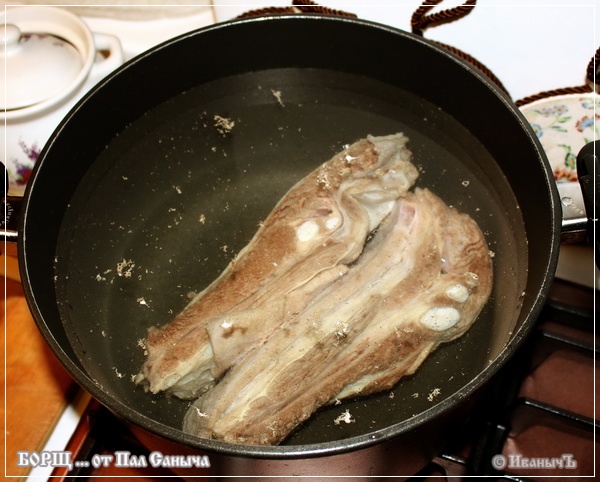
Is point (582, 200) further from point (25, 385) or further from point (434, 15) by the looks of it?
point (25, 385)

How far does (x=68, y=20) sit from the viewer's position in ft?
3.34

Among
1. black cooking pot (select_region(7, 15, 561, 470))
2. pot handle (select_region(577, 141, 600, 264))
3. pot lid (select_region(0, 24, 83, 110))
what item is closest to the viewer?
pot handle (select_region(577, 141, 600, 264))

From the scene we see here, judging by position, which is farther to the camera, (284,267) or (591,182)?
(284,267)

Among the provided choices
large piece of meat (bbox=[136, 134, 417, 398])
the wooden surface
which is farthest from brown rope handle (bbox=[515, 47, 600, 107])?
the wooden surface

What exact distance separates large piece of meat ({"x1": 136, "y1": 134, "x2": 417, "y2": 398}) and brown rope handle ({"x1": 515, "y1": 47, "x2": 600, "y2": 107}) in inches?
9.9

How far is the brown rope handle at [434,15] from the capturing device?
0.98 meters

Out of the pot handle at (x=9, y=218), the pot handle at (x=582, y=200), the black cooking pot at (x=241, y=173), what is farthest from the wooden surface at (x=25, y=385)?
the pot handle at (x=582, y=200)

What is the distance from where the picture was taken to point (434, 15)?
1003mm

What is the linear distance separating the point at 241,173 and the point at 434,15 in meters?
0.41

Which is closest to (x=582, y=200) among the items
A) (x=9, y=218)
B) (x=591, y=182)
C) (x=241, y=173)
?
(x=591, y=182)

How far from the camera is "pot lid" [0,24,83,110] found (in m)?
0.97

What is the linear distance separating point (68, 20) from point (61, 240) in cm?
37

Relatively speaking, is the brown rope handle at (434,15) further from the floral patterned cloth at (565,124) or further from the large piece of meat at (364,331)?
the large piece of meat at (364,331)

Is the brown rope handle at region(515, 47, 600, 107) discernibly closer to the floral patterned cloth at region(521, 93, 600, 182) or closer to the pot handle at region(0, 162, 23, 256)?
the floral patterned cloth at region(521, 93, 600, 182)
